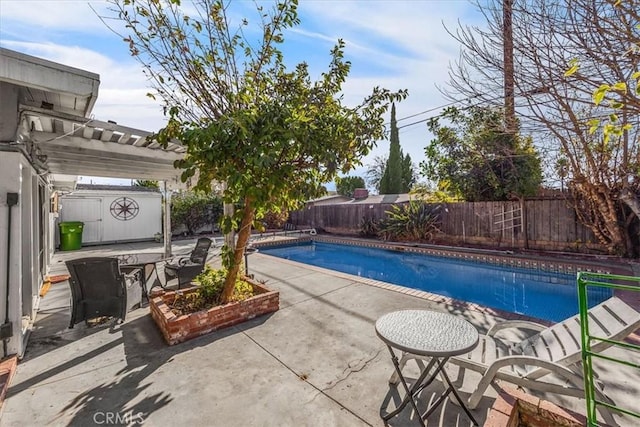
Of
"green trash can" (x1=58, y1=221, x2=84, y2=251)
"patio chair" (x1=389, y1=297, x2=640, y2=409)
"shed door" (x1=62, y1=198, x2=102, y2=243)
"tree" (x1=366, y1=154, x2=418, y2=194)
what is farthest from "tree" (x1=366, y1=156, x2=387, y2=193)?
"patio chair" (x1=389, y1=297, x2=640, y2=409)

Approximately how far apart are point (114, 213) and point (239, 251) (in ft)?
42.2

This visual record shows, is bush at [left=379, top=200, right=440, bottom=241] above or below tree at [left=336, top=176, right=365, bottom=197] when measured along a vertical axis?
below

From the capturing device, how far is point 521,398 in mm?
2256

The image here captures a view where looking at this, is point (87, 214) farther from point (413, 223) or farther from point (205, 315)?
point (413, 223)

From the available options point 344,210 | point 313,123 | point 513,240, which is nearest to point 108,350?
point 313,123

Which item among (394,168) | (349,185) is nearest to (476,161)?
(394,168)

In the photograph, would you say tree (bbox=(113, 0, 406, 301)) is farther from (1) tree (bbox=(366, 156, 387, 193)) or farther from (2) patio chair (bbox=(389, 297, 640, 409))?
(1) tree (bbox=(366, 156, 387, 193))

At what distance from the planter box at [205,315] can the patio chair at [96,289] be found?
0.45m

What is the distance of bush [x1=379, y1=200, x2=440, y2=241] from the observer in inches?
486

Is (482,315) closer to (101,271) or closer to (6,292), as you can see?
(101,271)

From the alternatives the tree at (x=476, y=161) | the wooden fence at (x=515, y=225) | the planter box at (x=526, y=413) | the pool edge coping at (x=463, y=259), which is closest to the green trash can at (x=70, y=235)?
the pool edge coping at (x=463, y=259)

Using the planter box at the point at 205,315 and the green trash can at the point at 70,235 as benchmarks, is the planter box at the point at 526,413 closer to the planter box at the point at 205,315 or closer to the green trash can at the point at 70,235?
the planter box at the point at 205,315

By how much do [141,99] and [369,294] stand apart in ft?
16.7

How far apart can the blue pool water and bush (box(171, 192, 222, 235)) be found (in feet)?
19.4
